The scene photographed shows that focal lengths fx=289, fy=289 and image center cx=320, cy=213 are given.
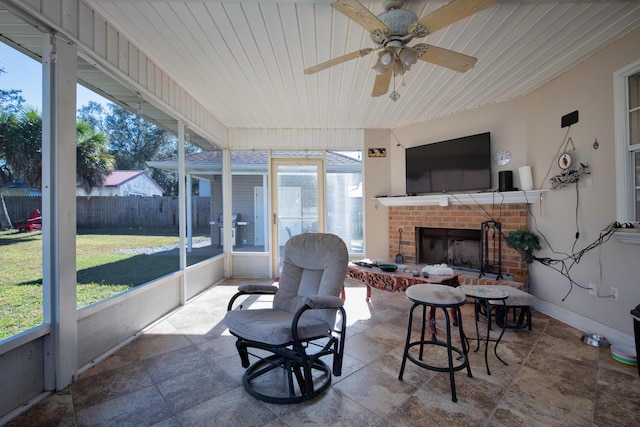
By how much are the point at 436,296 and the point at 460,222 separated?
260 centimetres

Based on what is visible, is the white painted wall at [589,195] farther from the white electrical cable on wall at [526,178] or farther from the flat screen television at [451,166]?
the flat screen television at [451,166]

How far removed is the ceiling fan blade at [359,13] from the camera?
1.71 meters

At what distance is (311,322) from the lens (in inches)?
78.6

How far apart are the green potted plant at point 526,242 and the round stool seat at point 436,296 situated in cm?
192

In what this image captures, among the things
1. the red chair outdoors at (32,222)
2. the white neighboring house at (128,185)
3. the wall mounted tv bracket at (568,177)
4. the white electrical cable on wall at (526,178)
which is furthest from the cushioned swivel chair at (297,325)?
the white electrical cable on wall at (526,178)

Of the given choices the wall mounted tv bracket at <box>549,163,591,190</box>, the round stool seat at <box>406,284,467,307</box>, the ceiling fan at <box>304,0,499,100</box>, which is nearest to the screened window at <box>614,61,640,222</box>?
the wall mounted tv bracket at <box>549,163,591,190</box>

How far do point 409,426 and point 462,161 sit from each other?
11.9 ft

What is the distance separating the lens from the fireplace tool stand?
389 cm

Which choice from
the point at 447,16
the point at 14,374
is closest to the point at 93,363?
the point at 14,374

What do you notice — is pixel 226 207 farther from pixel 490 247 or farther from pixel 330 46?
pixel 490 247

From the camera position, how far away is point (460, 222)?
14.2 ft

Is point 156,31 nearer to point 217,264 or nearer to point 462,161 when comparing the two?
point 217,264

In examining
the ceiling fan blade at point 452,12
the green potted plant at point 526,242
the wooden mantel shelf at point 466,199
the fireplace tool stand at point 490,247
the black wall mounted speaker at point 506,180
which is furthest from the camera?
the fireplace tool stand at point 490,247

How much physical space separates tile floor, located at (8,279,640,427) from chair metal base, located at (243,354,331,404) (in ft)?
0.17
